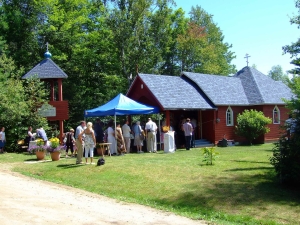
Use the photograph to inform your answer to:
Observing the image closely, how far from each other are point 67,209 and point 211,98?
1911cm

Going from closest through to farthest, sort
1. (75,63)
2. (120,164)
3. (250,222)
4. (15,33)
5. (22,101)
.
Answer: (250,222), (120,164), (22,101), (15,33), (75,63)

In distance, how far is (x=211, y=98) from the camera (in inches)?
1049

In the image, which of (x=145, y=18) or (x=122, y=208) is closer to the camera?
(x=122, y=208)

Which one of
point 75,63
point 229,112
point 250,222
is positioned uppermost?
point 75,63

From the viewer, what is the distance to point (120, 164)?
14805mm

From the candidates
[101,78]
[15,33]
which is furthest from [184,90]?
[15,33]

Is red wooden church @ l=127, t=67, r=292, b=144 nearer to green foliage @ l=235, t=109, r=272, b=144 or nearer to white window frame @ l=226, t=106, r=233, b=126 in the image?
white window frame @ l=226, t=106, r=233, b=126

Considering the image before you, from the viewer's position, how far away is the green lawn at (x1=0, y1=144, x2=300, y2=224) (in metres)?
9.01

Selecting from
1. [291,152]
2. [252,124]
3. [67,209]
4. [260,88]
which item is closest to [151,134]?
[252,124]

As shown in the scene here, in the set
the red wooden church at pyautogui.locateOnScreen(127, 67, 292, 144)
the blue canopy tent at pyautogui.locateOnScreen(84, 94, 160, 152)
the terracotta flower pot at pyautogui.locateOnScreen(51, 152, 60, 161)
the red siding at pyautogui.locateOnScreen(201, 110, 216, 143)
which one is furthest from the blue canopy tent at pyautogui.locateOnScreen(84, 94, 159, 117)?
the red siding at pyautogui.locateOnScreen(201, 110, 216, 143)

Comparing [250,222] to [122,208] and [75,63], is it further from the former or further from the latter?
[75,63]

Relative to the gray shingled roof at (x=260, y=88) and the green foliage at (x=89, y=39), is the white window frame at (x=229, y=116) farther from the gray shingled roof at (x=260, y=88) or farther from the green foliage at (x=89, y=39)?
the green foliage at (x=89, y=39)

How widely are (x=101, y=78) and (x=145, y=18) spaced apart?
7895 mm

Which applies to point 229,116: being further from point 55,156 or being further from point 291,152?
point 291,152
